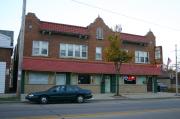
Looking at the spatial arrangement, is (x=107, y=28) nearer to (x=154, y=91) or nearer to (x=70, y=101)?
(x=154, y=91)

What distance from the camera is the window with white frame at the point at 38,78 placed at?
Result: 28.3m

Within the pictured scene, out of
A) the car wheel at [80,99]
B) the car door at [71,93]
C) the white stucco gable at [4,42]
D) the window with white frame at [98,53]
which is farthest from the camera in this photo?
the window with white frame at [98,53]

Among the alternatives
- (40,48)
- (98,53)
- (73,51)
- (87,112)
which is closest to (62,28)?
(73,51)

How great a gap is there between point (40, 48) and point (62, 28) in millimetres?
3472

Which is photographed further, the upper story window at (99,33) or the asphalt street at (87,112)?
the upper story window at (99,33)

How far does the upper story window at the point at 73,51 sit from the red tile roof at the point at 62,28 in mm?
1651

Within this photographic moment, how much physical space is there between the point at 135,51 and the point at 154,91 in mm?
6319

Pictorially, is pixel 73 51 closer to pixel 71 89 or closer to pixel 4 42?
pixel 4 42

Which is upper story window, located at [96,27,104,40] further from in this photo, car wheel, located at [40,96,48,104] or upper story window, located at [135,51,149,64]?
car wheel, located at [40,96,48,104]

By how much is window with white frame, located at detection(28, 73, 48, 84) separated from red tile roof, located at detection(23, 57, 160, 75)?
1003mm

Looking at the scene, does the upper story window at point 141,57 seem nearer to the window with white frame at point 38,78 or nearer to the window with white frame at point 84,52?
the window with white frame at point 84,52

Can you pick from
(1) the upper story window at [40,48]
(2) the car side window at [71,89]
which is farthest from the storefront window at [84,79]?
(2) the car side window at [71,89]

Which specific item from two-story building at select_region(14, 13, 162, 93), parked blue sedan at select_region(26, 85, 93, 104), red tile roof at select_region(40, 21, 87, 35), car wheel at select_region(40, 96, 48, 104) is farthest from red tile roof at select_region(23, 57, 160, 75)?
car wheel at select_region(40, 96, 48, 104)

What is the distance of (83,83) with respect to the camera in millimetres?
31078
